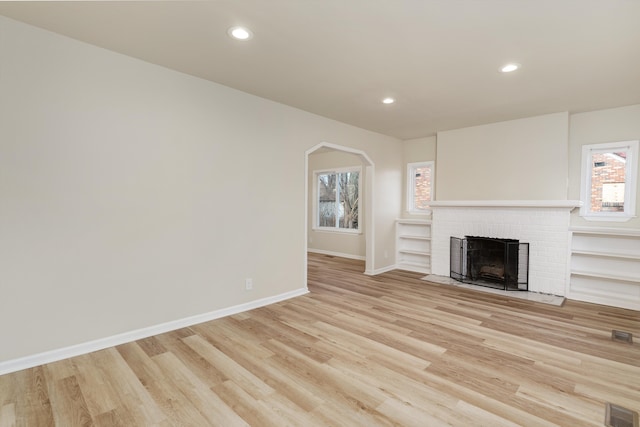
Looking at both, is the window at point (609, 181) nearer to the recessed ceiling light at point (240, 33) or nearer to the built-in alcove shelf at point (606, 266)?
the built-in alcove shelf at point (606, 266)

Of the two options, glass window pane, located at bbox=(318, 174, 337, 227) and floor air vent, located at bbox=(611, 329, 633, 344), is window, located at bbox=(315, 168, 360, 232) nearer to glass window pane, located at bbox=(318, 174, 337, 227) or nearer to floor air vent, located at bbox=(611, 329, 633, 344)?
glass window pane, located at bbox=(318, 174, 337, 227)

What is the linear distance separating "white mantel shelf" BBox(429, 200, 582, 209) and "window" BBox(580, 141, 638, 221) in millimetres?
426

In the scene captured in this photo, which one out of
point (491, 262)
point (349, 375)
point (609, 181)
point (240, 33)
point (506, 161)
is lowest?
point (349, 375)

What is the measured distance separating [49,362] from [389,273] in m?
4.93

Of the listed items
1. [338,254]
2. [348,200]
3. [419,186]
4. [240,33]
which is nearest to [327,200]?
[348,200]

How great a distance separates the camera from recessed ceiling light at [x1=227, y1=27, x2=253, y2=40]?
2373 millimetres

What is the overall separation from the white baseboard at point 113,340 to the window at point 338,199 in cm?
411

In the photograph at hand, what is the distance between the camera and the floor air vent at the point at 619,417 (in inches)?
72.2

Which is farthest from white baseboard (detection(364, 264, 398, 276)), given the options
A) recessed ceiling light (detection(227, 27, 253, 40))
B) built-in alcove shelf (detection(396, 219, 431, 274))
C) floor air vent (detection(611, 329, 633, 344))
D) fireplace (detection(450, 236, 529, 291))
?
recessed ceiling light (detection(227, 27, 253, 40))

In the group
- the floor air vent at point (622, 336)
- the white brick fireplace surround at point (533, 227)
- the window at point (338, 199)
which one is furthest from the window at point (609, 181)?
the window at point (338, 199)

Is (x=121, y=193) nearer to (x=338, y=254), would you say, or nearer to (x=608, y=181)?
(x=338, y=254)

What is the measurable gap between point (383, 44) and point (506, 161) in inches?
138

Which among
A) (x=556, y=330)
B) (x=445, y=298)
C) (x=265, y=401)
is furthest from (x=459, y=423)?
(x=445, y=298)

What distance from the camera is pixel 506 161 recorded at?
16.2 feet
